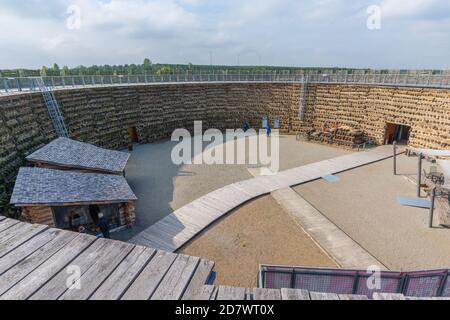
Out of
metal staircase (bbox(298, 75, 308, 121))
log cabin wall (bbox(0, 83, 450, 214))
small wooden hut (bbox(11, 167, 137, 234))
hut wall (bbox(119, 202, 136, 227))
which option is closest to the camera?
small wooden hut (bbox(11, 167, 137, 234))

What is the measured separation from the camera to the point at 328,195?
15.4 m

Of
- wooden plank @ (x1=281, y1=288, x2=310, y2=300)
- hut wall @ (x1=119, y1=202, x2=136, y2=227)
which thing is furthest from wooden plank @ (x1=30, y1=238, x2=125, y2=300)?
hut wall @ (x1=119, y1=202, x2=136, y2=227)

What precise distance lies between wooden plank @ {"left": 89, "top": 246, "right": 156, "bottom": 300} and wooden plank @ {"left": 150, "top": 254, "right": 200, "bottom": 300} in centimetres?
37

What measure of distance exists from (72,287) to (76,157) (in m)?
13.1

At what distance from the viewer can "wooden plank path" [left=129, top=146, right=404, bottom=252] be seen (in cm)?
1137

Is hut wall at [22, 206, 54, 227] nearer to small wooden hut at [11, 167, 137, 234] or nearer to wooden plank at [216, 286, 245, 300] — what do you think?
small wooden hut at [11, 167, 137, 234]

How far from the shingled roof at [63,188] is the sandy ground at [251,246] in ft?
14.4

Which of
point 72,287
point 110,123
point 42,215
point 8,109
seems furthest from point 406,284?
point 110,123

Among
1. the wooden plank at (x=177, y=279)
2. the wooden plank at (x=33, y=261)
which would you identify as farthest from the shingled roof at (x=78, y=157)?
the wooden plank at (x=177, y=279)

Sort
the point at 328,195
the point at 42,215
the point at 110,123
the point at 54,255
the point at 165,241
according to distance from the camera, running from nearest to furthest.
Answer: the point at 54,255
the point at 42,215
the point at 165,241
the point at 328,195
the point at 110,123

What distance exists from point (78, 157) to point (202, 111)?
728 inches

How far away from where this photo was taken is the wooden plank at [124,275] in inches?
108
